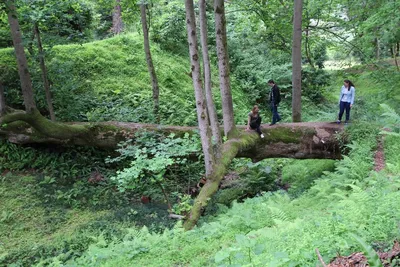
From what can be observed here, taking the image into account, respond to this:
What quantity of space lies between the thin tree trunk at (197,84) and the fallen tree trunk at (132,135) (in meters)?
1.52

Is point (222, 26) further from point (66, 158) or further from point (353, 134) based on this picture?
point (66, 158)

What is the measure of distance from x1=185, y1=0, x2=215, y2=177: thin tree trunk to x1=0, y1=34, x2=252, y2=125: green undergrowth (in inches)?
86.5

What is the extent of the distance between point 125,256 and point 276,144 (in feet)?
21.8

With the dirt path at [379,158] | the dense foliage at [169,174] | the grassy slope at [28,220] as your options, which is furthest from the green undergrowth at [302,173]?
the grassy slope at [28,220]

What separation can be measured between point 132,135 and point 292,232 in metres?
8.05

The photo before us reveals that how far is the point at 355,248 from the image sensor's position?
3922 mm

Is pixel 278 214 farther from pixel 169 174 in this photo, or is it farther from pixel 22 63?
pixel 22 63

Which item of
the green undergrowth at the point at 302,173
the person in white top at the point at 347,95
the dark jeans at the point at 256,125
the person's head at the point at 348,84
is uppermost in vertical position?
the person's head at the point at 348,84

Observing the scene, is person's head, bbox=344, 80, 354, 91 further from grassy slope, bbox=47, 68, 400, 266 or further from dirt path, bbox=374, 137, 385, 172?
dirt path, bbox=374, 137, 385, 172

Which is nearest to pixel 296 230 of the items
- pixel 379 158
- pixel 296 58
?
pixel 379 158

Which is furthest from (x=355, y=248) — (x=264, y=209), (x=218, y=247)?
(x=264, y=209)

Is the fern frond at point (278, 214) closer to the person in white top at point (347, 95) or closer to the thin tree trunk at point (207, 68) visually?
Result: the thin tree trunk at point (207, 68)

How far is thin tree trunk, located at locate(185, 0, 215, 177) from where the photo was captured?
939 cm

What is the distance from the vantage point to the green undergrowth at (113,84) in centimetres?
1354
